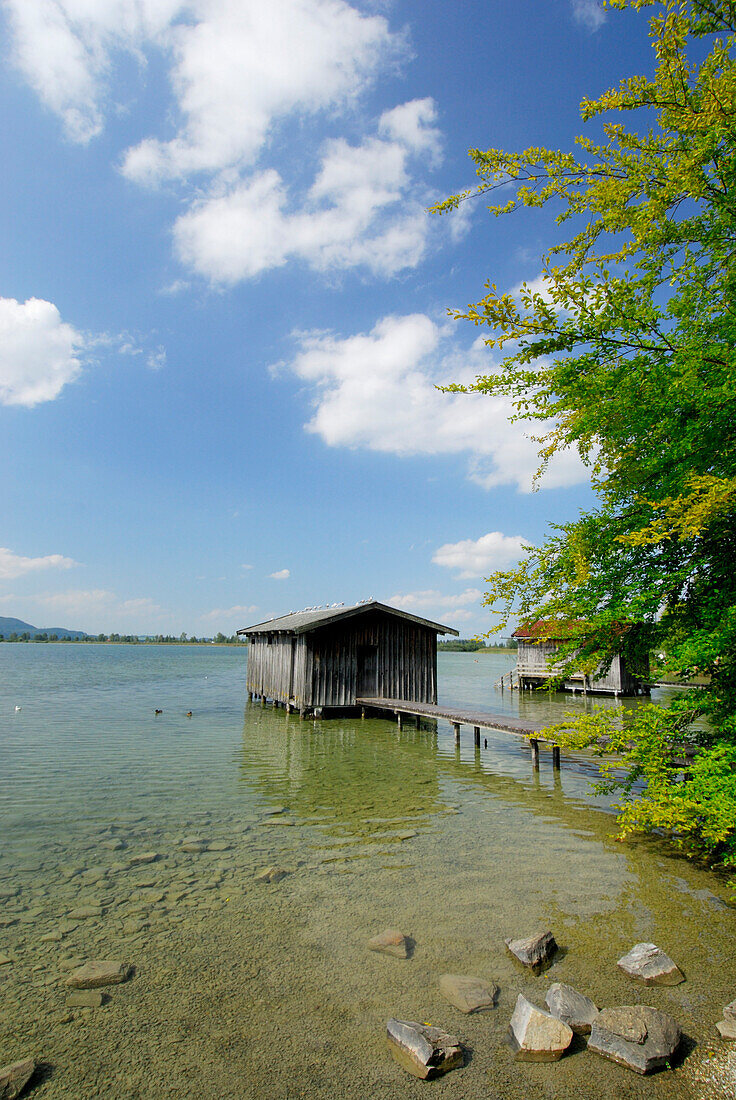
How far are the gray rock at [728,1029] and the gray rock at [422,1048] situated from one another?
1990 millimetres

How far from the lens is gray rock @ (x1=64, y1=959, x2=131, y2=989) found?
201 inches

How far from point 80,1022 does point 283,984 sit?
5.42ft

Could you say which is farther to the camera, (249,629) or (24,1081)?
(249,629)

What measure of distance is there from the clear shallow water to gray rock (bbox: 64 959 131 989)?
13cm

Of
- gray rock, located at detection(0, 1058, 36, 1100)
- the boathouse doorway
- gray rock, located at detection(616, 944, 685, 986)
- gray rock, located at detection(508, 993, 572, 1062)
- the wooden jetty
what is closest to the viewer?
gray rock, located at detection(0, 1058, 36, 1100)

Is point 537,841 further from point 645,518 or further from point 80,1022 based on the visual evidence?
point 80,1022

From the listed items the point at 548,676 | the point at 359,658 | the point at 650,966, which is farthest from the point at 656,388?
the point at 548,676

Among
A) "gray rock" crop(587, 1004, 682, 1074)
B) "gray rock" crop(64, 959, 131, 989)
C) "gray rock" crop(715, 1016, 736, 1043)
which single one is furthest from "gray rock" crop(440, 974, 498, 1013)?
"gray rock" crop(64, 959, 131, 989)

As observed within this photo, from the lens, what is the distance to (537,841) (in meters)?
8.97

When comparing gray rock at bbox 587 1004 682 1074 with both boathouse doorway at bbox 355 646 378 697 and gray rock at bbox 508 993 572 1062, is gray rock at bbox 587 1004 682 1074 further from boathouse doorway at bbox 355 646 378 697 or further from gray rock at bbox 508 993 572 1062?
boathouse doorway at bbox 355 646 378 697

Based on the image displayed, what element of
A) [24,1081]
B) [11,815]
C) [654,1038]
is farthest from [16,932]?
[654,1038]

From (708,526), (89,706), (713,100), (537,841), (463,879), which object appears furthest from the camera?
(89,706)

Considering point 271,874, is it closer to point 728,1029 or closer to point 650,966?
point 650,966

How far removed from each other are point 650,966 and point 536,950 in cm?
100
